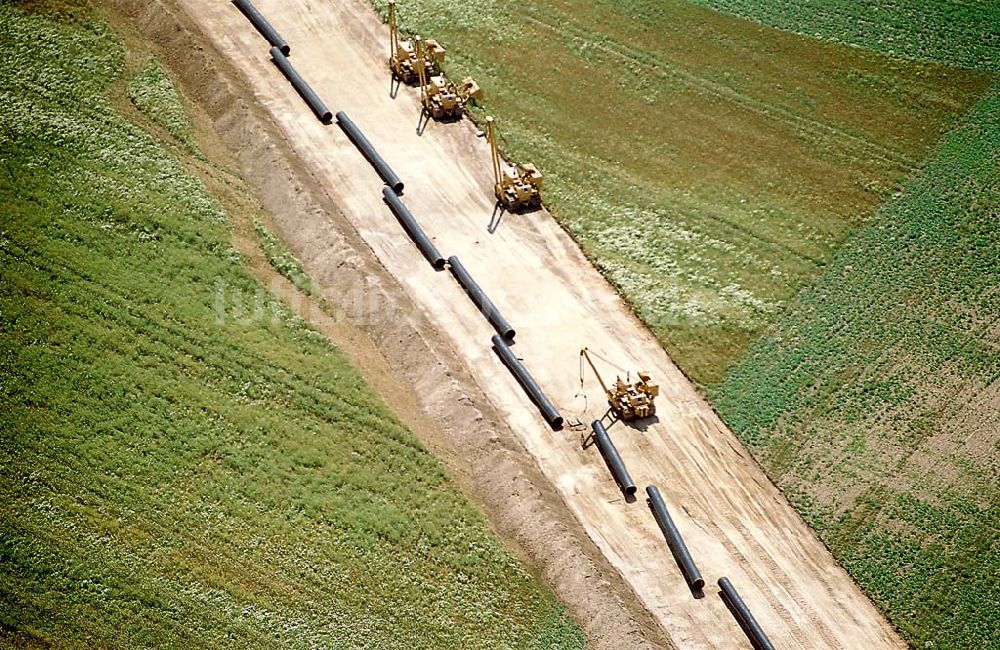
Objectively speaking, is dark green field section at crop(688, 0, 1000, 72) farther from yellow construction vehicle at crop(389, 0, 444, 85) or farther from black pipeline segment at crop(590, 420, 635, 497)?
black pipeline segment at crop(590, 420, 635, 497)

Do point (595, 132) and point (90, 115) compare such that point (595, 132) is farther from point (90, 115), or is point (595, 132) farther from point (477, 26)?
point (90, 115)

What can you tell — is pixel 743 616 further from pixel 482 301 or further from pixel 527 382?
pixel 482 301

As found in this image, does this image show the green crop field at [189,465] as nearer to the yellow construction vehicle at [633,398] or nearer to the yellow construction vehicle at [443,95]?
the yellow construction vehicle at [633,398]

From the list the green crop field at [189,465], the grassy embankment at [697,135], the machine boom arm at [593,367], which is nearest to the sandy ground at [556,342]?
the machine boom arm at [593,367]

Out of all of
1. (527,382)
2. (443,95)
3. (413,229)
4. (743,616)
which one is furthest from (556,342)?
(443,95)

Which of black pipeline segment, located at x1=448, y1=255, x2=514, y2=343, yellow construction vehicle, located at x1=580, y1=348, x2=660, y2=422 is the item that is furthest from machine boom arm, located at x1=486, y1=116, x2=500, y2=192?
yellow construction vehicle, located at x1=580, y1=348, x2=660, y2=422

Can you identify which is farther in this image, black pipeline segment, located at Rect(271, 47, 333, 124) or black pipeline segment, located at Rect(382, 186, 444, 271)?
black pipeline segment, located at Rect(271, 47, 333, 124)
